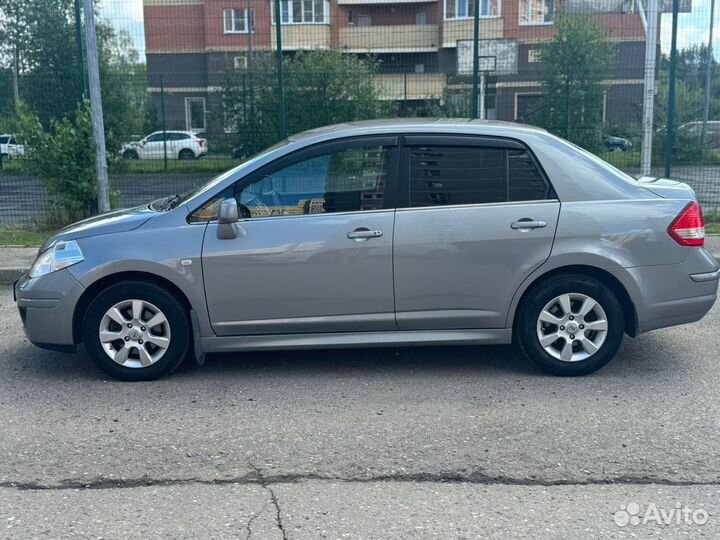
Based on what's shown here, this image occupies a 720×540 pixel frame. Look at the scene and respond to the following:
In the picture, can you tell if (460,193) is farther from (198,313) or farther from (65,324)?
(65,324)

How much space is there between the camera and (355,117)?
41.2 ft

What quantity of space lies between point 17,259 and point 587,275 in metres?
6.96

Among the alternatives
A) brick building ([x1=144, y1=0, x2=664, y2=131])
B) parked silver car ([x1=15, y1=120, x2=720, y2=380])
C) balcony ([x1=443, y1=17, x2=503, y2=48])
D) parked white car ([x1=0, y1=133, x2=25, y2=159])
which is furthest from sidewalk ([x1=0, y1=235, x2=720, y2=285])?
balcony ([x1=443, y1=17, x2=503, y2=48])

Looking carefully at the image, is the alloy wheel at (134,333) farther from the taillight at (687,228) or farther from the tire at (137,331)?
the taillight at (687,228)

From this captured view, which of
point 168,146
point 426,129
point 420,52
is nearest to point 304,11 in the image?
point 420,52

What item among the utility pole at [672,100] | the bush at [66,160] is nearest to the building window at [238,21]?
the bush at [66,160]

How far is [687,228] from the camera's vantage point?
18.2 ft

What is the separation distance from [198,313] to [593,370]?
2.74 meters

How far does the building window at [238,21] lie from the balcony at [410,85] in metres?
3.57

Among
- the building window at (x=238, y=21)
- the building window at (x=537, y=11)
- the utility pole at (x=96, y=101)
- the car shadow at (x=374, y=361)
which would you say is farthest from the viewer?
the building window at (x=238, y=21)

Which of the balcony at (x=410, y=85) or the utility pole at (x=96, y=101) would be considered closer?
the utility pole at (x=96, y=101)

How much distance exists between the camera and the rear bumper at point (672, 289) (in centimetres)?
552

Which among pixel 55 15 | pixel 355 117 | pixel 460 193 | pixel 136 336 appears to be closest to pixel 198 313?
pixel 136 336

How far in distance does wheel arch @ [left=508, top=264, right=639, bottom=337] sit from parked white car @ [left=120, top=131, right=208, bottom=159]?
8625mm
